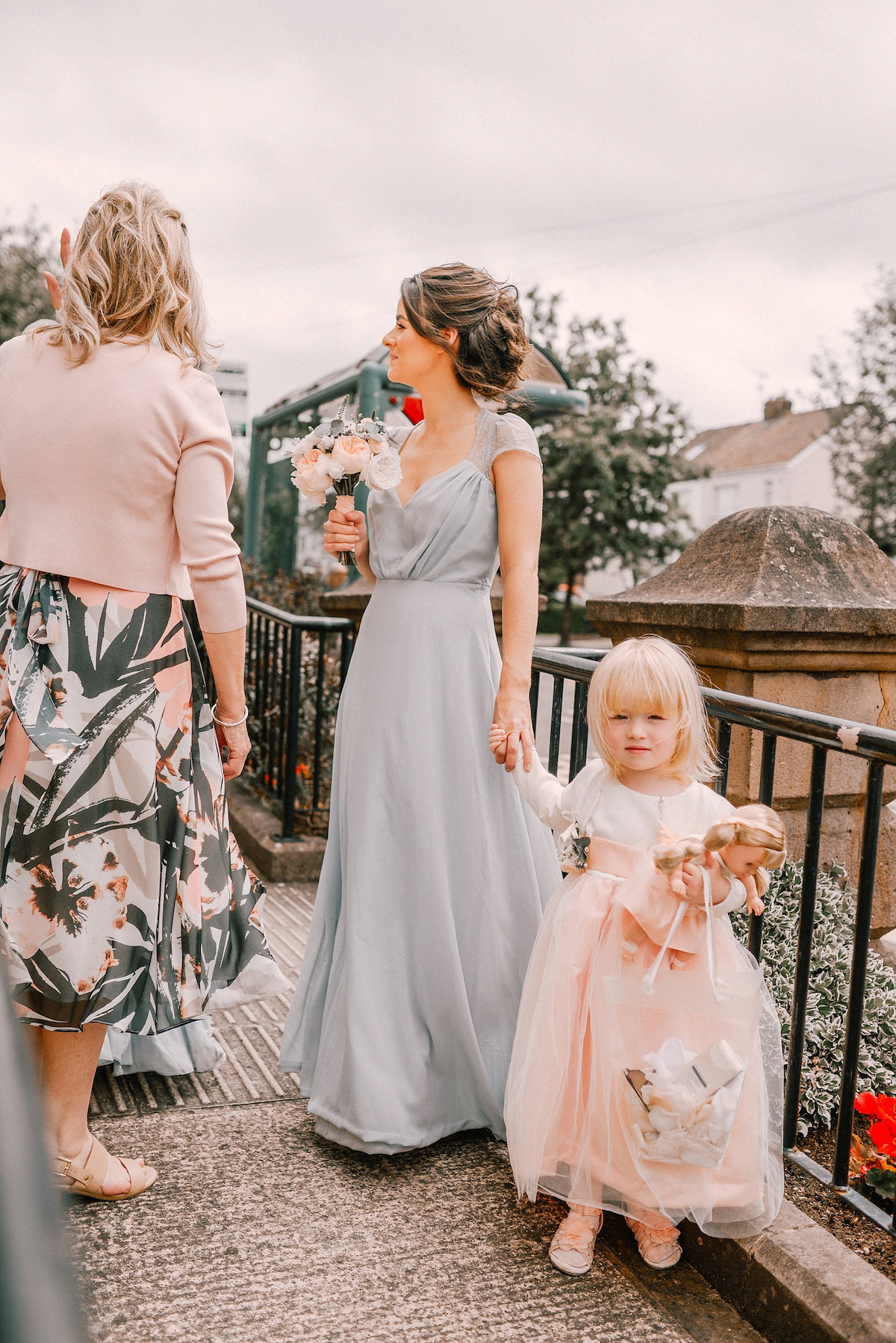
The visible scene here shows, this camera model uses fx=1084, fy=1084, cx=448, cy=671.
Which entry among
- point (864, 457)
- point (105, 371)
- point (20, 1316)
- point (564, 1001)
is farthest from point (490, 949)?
point (864, 457)

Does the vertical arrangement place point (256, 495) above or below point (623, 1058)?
above

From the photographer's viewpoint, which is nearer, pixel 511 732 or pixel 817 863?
pixel 817 863

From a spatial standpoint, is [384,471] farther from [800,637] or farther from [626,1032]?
[800,637]

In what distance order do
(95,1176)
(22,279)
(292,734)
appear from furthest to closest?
(22,279) < (292,734) < (95,1176)

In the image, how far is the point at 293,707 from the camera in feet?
16.9

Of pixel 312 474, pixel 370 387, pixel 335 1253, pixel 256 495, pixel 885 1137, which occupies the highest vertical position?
pixel 370 387

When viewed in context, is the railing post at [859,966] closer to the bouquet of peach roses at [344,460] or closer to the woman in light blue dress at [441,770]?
the woman in light blue dress at [441,770]

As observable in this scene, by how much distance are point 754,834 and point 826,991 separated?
49.1 inches

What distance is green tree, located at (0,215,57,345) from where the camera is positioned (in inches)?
786

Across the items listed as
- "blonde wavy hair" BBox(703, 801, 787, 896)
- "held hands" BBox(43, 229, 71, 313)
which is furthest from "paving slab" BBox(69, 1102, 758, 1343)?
"held hands" BBox(43, 229, 71, 313)

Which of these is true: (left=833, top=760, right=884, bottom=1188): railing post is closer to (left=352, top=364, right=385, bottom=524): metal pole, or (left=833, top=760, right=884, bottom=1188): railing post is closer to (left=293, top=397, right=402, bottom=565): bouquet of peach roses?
(left=293, top=397, right=402, bottom=565): bouquet of peach roses

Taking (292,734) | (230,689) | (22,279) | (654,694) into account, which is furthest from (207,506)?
(22,279)

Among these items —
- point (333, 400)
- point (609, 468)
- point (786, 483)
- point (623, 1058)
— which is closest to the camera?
point (623, 1058)

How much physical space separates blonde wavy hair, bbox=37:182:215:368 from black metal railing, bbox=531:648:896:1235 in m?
1.40
